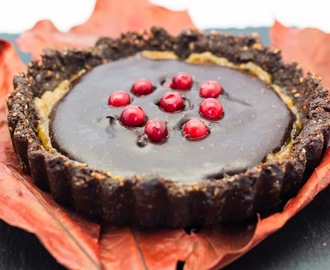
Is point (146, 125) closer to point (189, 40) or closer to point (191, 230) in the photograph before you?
point (191, 230)

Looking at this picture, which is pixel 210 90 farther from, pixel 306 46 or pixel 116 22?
pixel 116 22

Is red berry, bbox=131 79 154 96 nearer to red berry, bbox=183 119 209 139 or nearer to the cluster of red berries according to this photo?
the cluster of red berries

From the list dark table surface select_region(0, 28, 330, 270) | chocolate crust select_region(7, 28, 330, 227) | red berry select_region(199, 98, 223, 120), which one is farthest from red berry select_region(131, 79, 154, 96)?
dark table surface select_region(0, 28, 330, 270)

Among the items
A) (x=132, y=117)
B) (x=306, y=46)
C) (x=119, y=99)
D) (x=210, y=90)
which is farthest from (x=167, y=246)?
(x=306, y=46)

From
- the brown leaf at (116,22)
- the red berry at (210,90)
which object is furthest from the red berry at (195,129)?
the brown leaf at (116,22)

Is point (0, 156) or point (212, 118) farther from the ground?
point (212, 118)

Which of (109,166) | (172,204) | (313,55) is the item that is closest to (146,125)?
(109,166)

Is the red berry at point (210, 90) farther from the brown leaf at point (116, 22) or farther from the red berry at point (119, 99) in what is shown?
the brown leaf at point (116, 22)
